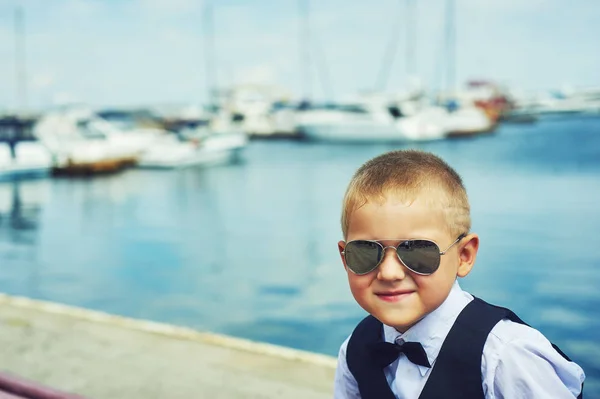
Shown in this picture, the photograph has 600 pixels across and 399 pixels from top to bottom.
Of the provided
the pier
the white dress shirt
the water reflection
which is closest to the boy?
the white dress shirt

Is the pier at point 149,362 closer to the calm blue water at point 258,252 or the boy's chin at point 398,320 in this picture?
the boy's chin at point 398,320

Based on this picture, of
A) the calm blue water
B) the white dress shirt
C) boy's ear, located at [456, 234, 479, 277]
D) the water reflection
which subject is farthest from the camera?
the water reflection

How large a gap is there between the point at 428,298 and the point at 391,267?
0.08 metres

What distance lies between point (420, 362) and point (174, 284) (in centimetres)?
655

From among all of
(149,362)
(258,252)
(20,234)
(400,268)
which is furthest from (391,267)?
(20,234)

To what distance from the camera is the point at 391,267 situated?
3.35 feet

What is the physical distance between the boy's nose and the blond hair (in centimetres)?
8

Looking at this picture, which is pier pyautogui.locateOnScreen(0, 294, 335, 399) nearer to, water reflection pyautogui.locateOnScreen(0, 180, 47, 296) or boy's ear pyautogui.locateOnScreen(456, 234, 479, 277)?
boy's ear pyautogui.locateOnScreen(456, 234, 479, 277)

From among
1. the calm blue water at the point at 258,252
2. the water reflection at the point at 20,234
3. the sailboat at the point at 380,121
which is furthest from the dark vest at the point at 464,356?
the sailboat at the point at 380,121

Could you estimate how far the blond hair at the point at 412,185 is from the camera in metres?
1.03

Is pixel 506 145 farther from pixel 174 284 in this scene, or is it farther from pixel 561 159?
pixel 174 284

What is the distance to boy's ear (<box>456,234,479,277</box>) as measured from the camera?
1071mm

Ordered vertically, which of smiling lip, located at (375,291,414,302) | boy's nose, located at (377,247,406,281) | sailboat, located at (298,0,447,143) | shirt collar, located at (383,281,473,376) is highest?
boy's nose, located at (377,247,406,281)

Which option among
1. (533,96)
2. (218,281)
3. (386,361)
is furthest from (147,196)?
(533,96)
